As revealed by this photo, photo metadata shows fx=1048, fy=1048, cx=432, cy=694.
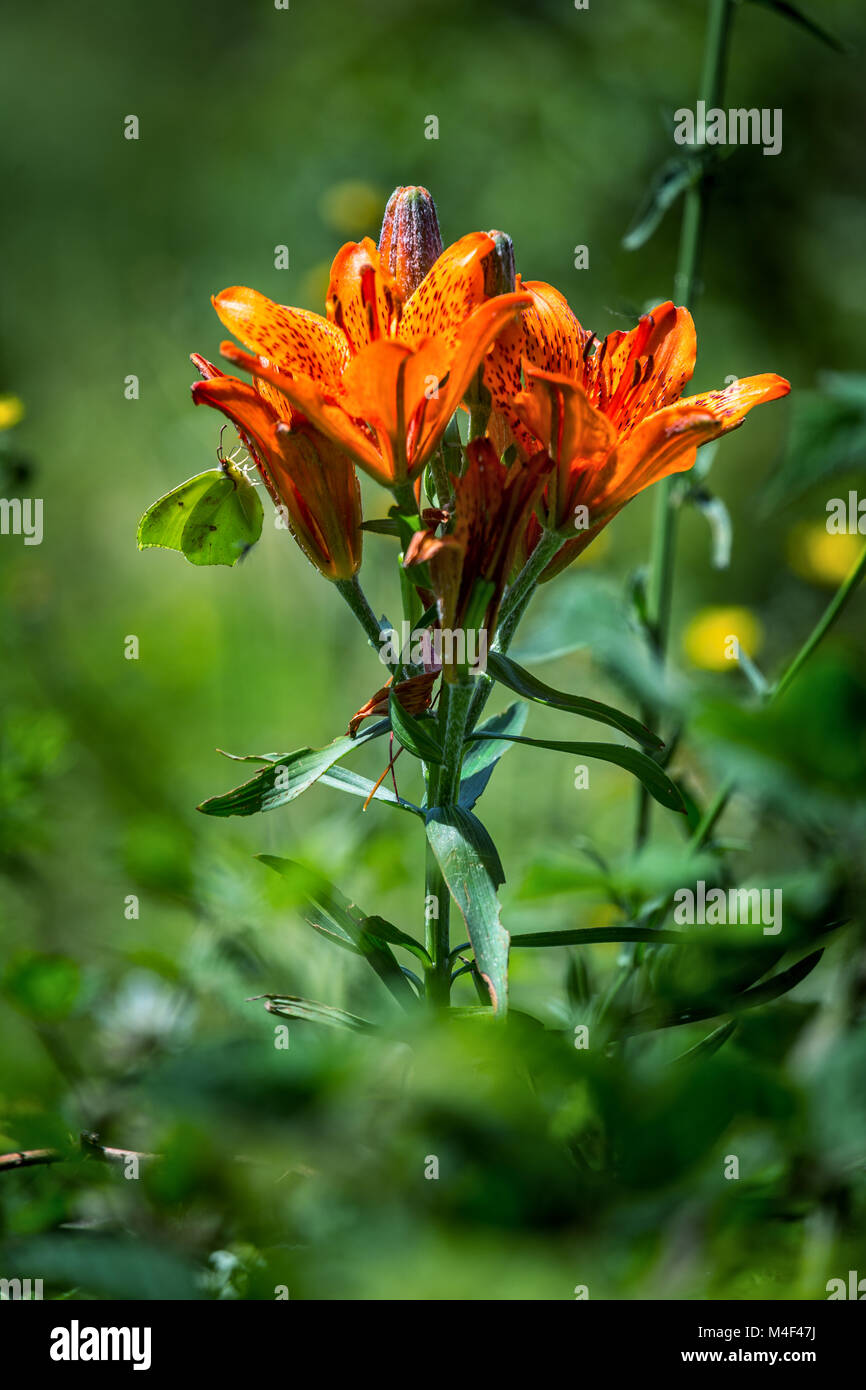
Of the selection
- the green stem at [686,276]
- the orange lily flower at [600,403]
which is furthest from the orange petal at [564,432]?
the green stem at [686,276]

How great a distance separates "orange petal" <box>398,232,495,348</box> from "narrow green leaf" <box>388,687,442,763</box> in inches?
5.1

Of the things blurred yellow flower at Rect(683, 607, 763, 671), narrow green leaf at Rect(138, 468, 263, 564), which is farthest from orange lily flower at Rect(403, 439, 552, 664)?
blurred yellow flower at Rect(683, 607, 763, 671)

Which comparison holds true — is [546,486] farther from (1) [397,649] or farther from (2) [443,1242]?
(2) [443,1242]

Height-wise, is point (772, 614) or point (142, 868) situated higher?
point (772, 614)

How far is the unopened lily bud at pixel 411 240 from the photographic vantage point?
0.41m

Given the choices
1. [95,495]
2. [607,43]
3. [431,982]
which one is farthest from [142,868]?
[607,43]

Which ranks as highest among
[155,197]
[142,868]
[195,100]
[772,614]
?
[195,100]

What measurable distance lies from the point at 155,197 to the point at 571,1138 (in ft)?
6.57

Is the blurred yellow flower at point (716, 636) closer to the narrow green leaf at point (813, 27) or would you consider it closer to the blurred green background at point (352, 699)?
the blurred green background at point (352, 699)

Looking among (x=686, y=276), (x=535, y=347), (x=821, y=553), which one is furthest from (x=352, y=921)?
(x=821, y=553)

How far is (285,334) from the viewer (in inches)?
15.1

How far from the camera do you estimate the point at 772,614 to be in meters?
1.69

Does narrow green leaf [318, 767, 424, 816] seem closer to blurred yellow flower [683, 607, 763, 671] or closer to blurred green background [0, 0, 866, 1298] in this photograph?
blurred green background [0, 0, 866, 1298]

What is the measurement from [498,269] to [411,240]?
1.9 inches
